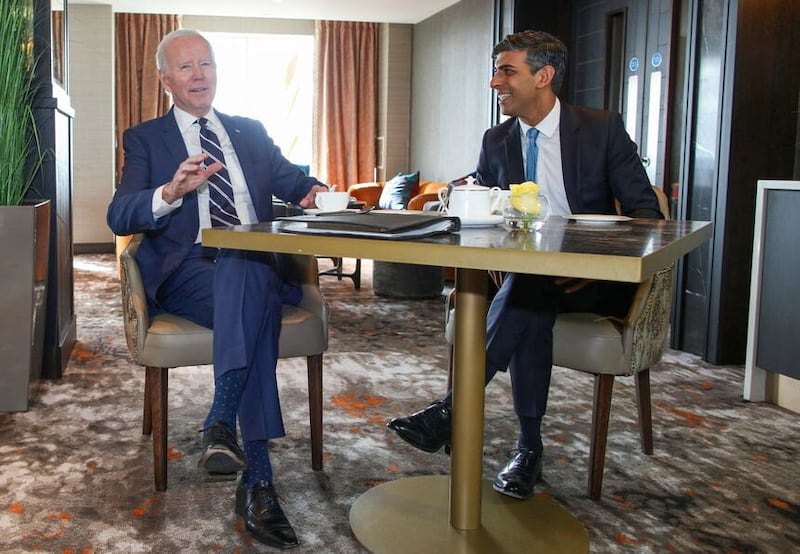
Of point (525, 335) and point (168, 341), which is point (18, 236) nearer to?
point (168, 341)

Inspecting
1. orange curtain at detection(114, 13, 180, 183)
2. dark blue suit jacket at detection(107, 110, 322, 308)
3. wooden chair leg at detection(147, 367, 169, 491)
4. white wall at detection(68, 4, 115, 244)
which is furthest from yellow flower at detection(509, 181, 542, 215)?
orange curtain at detection(114, 13, 180, 183)

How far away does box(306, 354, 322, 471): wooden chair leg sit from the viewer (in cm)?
231

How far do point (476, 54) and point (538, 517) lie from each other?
244 inches

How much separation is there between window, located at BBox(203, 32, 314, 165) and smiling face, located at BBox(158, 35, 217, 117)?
7267 mm

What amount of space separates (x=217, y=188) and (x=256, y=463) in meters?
0.76

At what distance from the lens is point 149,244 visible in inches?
87.6

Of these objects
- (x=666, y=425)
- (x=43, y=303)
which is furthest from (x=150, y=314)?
(x=666, y=425)

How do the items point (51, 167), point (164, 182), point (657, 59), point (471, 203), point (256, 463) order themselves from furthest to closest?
point (657, 59)
point (51, 167)
point (164, 182)
point (256, 463)
point (471, 203)

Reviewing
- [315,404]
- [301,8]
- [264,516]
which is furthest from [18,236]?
[301,8]

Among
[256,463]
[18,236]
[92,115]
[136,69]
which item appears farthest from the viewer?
[136,69]

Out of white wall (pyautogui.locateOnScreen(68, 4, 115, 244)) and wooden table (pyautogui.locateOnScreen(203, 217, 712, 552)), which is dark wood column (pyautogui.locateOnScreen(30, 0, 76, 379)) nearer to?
wooden table (pyautogui.locateOnScreen(203, 217, 712, 552))

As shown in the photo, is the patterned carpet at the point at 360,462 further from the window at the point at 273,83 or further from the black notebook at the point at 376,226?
the window at the point at 273,83

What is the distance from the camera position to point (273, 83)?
32.1 ft

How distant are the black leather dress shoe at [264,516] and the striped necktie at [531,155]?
1.14 metres
